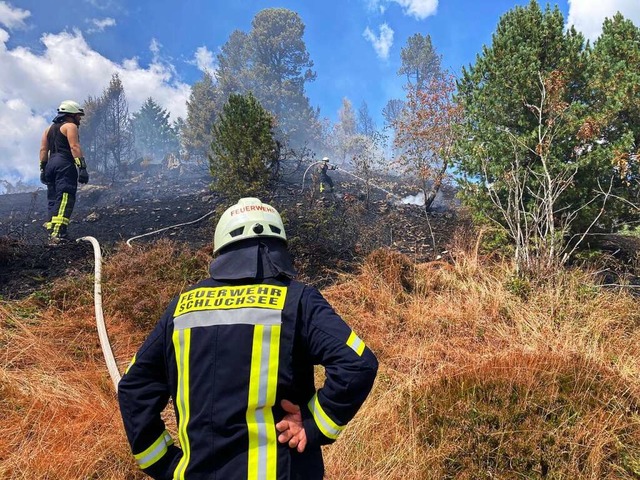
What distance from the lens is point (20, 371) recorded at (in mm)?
3072

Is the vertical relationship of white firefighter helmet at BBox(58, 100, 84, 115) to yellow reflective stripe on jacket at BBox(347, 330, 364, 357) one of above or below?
above

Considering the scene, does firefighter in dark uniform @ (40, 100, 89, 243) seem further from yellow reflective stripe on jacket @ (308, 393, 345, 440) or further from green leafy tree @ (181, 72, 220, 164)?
green leafy tree @ (181, 72, 220, 164)

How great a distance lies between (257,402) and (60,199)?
263 inches

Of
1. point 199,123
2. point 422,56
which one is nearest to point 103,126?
point 199,123

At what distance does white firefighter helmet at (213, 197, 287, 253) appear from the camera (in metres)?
1.46

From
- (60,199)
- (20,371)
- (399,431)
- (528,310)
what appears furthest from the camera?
(60,199)

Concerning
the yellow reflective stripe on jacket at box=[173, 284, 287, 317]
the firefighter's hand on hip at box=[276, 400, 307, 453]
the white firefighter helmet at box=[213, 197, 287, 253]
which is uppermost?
the white firefighter helmet at box=[213, 197, 287, 253]

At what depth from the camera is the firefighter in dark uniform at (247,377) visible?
123 centimetres

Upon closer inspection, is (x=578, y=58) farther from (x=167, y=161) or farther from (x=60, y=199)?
(x=167, y=161)

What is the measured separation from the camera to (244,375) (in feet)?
4.02

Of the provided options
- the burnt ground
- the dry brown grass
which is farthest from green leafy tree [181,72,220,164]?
the dry brown grass

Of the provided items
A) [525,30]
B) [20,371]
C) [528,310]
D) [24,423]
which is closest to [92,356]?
[20,371]

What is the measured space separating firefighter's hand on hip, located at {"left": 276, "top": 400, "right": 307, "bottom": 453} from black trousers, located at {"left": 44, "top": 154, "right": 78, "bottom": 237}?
6.58 meters

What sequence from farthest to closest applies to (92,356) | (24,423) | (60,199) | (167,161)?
(167,161) < (60,199) < (92,356) < (24,423)
